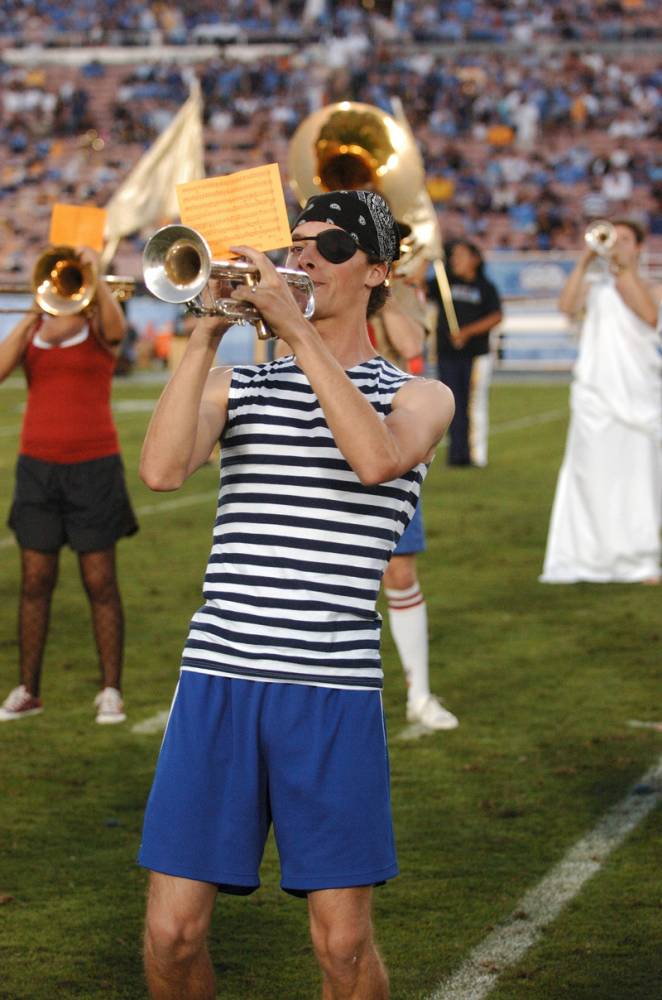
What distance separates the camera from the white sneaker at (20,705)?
20.6 ft

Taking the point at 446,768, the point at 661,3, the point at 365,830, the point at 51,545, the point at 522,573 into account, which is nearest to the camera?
the point at 365,830

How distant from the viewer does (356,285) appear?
298 cm

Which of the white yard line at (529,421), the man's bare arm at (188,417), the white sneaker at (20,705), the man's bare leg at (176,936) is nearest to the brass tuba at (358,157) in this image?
the white sneaker at (20,705)

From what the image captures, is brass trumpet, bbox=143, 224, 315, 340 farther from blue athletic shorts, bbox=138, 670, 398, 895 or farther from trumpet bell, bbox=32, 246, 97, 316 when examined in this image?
trumpet bell, bbox=32, 246, 97, 316

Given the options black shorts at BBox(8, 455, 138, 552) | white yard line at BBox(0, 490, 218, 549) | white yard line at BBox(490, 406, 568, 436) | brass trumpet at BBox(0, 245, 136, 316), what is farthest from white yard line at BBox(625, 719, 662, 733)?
white yard line at BBox(490, 406, 568, 436)

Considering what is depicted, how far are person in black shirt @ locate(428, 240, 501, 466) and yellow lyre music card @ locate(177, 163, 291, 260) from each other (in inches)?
467

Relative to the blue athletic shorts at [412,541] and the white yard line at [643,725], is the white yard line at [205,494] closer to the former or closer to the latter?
the blue athletic shorts at [412,541]

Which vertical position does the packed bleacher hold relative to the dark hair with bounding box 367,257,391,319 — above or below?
above

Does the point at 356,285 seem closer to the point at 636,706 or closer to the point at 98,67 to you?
the point at 636,706

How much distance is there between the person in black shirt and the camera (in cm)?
1466

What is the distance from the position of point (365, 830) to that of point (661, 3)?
3894 cm

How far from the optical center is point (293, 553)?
113 inches

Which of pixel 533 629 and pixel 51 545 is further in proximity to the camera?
pixel 533 629

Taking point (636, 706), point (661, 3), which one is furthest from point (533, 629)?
point (661, 3)
